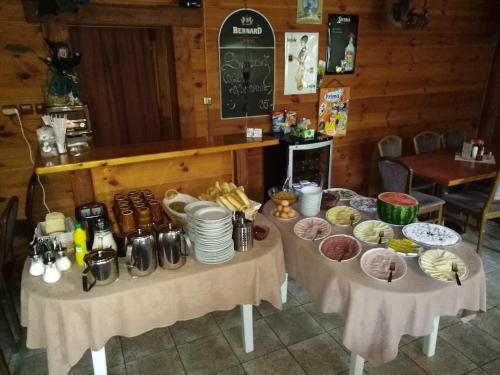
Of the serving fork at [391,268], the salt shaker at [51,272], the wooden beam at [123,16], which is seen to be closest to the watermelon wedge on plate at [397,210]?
the serving fork at [391,268]

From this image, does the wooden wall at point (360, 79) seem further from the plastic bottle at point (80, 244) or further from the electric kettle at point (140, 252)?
the electric kettle at point (140, 252)

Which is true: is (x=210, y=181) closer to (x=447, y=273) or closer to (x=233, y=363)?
(x=233, y=363)

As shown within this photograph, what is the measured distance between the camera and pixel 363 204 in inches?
88.4

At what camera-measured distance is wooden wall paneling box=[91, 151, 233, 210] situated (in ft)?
6.88

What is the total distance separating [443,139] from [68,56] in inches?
160

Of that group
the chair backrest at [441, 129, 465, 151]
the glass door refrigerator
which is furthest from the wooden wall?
the chair backrest at [441, 129, 465, 151]

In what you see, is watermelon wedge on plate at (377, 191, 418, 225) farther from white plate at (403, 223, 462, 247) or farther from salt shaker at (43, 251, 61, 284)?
salt shaker at (43, 251, 61, 284)

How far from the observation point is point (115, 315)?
1.52 meters

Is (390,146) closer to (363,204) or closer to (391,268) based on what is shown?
(363,204)

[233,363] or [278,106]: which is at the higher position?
[278,106]

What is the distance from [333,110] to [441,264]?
2709mm

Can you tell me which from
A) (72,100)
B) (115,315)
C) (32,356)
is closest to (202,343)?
(115,315)

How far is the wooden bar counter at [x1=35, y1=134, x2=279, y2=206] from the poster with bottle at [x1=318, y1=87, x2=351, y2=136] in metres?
1.74
